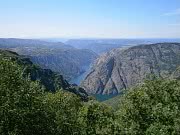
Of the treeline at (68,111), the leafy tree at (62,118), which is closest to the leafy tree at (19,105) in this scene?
the treeline at (68,111)

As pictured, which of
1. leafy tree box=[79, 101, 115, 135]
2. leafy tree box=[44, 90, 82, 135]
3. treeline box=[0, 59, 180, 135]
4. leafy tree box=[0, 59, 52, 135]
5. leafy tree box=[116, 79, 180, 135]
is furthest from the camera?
leafy tree box=[79, 101, 115, 135]

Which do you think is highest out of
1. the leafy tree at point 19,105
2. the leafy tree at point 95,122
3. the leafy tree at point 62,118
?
the leafy tree at point 19,105

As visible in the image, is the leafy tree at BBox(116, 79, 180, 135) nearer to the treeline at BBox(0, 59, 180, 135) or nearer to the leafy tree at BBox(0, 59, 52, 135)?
the treeline at BBox(0, 59, 180, 135)

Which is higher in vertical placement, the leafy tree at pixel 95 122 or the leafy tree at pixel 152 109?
the leafy tree at pixel 152 109

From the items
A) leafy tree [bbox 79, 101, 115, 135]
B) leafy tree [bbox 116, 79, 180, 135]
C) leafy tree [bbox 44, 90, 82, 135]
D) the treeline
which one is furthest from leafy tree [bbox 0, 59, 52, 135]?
leafy tree [bbox 116, 79, 180, 135]

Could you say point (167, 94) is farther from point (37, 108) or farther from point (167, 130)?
point (37, 108)

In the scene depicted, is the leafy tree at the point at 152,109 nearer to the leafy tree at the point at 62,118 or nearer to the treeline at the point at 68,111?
the treeline at the point at 68,111

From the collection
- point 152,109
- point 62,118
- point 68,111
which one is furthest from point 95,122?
point 152,109

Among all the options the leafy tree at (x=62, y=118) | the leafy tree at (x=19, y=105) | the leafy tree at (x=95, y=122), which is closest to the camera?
the leafy tree at (x=19, y=105)
